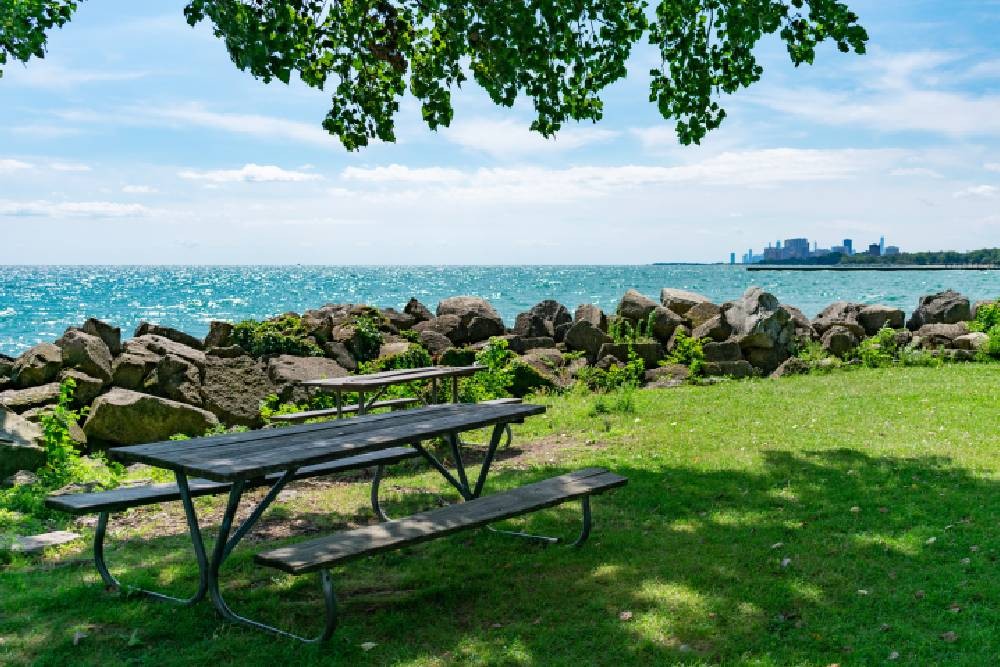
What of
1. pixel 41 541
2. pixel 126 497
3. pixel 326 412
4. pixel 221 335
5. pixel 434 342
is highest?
pixel 221 335

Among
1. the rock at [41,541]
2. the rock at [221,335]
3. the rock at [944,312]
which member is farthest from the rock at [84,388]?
the rock at [944,312]

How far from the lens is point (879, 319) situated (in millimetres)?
18844

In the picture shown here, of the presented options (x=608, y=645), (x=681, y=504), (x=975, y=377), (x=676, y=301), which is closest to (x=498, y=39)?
(x=681, y=504)

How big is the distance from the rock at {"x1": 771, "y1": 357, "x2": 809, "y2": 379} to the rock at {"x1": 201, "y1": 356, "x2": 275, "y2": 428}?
848 cm

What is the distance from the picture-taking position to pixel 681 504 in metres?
6.66

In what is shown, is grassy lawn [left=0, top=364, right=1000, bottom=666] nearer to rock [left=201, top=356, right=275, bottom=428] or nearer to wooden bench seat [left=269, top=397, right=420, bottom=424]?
wooden bench seat [left=269, top=397, right=420, bottom=424]

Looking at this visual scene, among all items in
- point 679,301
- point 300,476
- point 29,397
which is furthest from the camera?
point 679,301

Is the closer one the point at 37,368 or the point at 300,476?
the point at 300,476

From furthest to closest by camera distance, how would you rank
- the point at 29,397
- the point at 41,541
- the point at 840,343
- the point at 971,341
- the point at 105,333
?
the point at 840,343
the point at 971,341
the point at 105,333
the point at 29,397
the point at 41,541

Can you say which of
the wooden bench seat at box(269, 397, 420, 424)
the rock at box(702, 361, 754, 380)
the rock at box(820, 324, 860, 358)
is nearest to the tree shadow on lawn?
the wooden bench seat at box(269, 397, 420, 424)

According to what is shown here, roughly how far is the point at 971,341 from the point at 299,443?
14680 millimetres

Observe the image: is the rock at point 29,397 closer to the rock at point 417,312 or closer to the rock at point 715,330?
the rock at point 417,312

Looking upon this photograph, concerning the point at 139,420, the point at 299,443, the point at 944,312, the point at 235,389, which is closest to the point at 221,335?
the point at 235,389

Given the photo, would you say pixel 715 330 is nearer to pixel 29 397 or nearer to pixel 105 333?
pixel 105 333
